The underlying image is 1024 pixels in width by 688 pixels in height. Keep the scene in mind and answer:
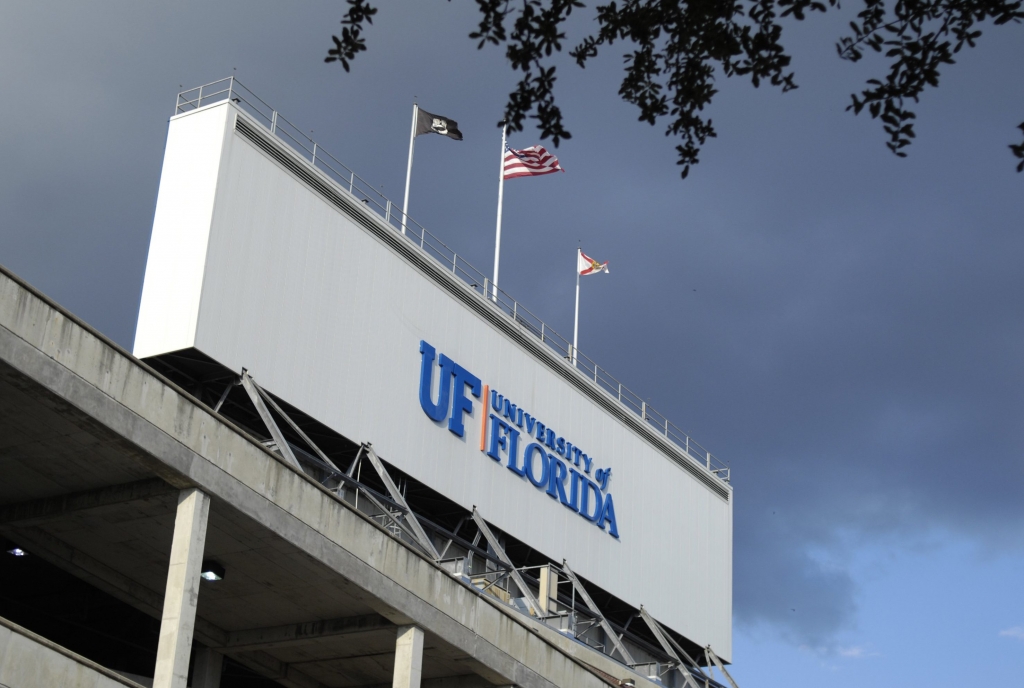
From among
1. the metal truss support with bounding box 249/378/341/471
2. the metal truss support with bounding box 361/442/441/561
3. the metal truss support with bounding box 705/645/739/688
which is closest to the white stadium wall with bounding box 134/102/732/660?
the metal truss support with bounding box 249/378/341/471

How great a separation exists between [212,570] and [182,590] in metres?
3.61

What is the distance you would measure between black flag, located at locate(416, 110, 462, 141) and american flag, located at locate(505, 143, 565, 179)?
3.76 metres

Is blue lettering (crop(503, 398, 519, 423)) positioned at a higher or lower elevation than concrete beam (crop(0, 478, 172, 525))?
higher

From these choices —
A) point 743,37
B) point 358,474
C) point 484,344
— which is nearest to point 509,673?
point 358,474

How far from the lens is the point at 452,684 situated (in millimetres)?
33125

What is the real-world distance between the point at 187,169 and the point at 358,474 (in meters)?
9.57

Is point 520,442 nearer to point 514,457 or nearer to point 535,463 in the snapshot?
point 514,457

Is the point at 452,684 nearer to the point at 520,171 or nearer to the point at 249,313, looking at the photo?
the point at 249,313

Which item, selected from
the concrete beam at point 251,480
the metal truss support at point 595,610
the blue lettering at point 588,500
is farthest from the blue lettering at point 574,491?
the concrete beam at point 251,480

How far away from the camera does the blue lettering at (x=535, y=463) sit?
45.3 metres

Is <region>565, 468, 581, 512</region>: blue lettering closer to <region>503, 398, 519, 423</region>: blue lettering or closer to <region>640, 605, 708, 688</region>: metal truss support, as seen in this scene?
<region>503, 398, 519, 423</region>: blue lettering

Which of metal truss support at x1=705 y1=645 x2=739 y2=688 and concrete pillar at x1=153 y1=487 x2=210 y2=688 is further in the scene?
metal truss support at x1=705 y1=645 x2=739 y2=688

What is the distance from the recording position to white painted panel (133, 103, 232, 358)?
34094 millimetres

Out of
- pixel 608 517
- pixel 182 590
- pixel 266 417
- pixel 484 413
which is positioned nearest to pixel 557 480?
pixel 608 517
